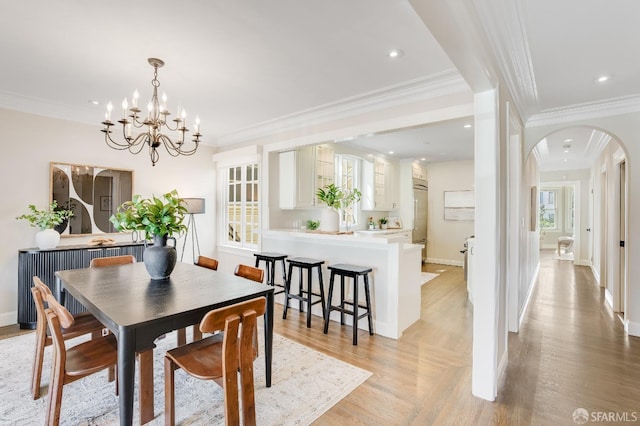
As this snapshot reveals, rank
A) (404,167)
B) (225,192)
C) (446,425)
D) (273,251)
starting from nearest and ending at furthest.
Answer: (446,425)
(273,251)
(225,192)
(404,167)

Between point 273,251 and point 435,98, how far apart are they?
2843mm

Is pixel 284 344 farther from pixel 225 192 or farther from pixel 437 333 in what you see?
pixel 225 192

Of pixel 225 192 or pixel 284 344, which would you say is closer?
pixel 284 344

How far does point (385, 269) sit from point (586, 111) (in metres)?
2.91

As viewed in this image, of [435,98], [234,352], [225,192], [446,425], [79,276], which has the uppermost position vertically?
[435,98]

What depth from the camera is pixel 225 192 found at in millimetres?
5375

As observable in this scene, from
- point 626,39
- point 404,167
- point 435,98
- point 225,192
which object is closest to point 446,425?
point 435,98

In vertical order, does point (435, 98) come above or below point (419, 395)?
above

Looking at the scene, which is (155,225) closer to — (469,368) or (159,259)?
(159,259)

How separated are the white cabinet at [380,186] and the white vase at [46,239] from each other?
4.99 meters

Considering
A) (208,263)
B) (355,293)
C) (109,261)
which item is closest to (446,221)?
(355,293)

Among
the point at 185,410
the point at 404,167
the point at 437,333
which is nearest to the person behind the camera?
the point at 185,410

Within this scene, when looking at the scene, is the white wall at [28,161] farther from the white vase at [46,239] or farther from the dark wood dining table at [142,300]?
the dark wood dining table at [142,300]

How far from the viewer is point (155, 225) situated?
2.41 metres
